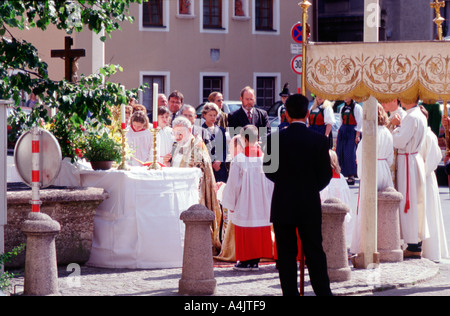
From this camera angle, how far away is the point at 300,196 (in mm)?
8492

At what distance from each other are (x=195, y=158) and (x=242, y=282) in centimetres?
236

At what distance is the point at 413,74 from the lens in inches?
406

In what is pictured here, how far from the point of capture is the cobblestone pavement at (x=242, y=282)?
9.52 meters

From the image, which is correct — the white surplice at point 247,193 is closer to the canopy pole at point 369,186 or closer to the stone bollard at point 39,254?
the canopy pole at point 369,186

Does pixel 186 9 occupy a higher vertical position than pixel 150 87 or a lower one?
higher

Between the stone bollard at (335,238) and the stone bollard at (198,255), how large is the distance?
4.40ft

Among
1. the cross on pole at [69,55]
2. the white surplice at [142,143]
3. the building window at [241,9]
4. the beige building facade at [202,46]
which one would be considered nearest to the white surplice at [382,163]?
the white surplice at [142,143]

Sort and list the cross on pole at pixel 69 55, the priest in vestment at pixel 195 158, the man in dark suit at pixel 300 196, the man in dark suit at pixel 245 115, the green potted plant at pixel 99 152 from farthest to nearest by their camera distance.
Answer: the man in dark suit at pixel 245 115 → the cross on pole at pixel 69 55 → the priest in vestment at pixel 195 158 → the green potted plant at pixel 99 152 → the man in dark suit at pixel 300 196

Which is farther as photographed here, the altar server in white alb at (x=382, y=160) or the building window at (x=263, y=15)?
the building window at (x=263, y=15)

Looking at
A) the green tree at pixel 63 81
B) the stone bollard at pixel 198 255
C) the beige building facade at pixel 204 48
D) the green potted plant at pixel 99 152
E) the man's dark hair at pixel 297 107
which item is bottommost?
the stone bollard at pixel 198 255

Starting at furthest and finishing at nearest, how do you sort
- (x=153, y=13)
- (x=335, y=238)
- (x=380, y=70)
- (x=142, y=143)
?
(x=153, y=13) < (x=142, y=143) < (x=380, y=70) < (x=335, y=238)

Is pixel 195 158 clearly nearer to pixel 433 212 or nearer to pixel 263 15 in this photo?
pixel 433 212

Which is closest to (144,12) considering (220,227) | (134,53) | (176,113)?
(134,53)

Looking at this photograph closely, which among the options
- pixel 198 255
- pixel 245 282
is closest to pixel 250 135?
pixel 245 282
